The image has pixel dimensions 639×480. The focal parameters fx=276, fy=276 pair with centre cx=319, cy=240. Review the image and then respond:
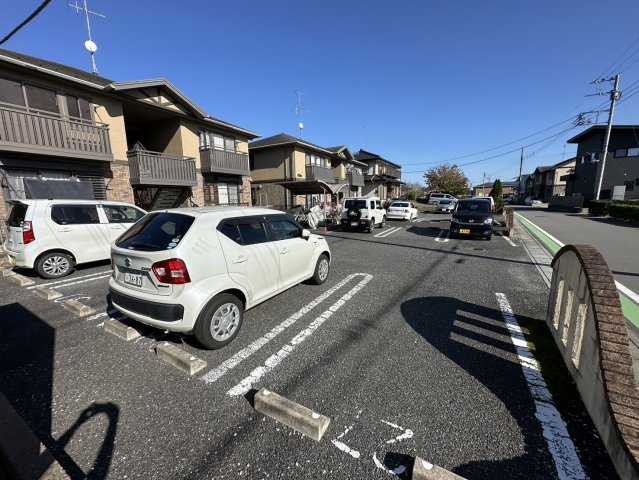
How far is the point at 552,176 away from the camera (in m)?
50.8

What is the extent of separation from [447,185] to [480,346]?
46.4 meters

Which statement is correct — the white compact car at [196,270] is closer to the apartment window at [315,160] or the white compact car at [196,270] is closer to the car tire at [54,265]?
the car tire at [54,265]

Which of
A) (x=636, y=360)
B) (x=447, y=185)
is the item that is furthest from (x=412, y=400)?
(x=447, y=185)

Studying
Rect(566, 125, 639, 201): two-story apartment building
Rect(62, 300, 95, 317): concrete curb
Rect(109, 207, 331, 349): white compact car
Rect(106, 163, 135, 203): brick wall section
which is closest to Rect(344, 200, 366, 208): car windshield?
Rect(106, 163, 135, 203): brick wall section

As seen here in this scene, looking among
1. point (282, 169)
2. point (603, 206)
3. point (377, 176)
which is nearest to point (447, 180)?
point (377, 176)

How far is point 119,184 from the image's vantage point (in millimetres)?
11500

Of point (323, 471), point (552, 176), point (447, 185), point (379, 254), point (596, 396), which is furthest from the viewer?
point (552, 176)

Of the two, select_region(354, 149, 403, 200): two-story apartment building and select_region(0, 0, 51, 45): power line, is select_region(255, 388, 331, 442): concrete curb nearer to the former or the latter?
select_region(0, 0, 51, 45): power line

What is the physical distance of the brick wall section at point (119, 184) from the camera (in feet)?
37.1

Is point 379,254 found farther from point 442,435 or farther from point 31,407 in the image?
point 31,407

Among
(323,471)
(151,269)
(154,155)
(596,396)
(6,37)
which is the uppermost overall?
(6,37)

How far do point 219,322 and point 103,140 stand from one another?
1124 cm

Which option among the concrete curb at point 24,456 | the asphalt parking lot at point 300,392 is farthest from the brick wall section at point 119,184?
the concrete curb at point 24,456

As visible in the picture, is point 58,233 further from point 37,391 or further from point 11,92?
point 11,92
